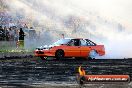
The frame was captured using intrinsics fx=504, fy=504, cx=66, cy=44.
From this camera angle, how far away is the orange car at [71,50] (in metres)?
30.1

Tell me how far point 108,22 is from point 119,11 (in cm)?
1839

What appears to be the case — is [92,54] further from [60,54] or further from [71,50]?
[60,54]

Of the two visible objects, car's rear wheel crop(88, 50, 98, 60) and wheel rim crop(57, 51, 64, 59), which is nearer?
wheel rim crop(57, 51, 64, 59)

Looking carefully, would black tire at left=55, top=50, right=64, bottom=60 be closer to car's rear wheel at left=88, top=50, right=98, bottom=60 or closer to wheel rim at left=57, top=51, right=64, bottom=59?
wheel rim at left=57, top=51, right=64, bottom=59

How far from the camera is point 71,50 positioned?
30516 millimetres

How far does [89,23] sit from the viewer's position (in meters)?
108

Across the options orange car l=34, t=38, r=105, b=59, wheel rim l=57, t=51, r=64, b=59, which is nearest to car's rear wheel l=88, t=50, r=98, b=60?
orange car l=34, t=38, r=105, b=59

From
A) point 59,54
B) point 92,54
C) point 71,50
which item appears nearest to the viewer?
point 59,54

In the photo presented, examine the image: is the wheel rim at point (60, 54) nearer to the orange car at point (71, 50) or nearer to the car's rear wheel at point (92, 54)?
the orange car at point (71, 50)

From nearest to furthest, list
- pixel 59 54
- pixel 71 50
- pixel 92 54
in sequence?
pixel 59 54 < pixel 71 50 < pixel 92 54

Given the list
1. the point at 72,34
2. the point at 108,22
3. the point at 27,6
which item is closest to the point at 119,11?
the point at 108,22

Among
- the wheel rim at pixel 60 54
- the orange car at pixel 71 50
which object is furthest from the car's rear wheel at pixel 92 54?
the wheel rim at pixel 60 54

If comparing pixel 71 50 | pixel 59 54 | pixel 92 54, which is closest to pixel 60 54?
pixel 59 54

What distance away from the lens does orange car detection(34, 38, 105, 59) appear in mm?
30078
